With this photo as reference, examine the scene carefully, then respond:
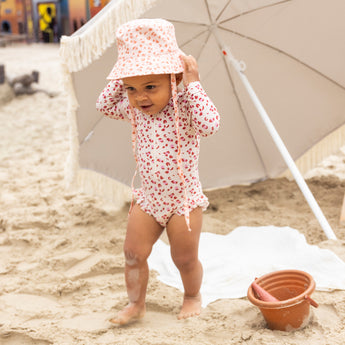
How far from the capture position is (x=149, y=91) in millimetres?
2064

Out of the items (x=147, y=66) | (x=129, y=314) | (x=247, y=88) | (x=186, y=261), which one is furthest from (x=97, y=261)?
(x=147, y=66)

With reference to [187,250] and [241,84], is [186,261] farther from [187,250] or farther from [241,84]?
[241,84]

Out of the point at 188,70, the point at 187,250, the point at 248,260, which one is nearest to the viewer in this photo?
the point at 188,70

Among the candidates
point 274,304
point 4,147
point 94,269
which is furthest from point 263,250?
point 4,147

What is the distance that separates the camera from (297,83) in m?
3.46

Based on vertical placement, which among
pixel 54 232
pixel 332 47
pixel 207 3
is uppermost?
pixel 207 3

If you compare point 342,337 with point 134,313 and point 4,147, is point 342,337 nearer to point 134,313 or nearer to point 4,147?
point 134,313

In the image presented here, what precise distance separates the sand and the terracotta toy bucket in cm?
4

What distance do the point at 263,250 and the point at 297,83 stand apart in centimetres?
108

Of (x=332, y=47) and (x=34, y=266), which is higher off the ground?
(x=332, y=47)

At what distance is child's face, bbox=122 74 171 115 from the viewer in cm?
204

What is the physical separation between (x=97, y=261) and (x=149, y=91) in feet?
4.13

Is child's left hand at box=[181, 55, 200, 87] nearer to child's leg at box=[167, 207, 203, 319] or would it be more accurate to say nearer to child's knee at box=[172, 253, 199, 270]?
child's leg at box=[167, 207, 203, 319]

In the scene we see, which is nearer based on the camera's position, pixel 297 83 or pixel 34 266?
pixel 34 266
